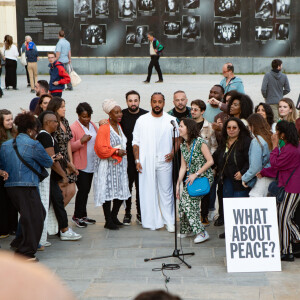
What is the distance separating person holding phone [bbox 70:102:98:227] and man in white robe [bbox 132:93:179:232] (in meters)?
0.58

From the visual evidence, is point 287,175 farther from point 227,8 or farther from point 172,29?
point 227,8

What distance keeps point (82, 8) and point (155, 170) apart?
14557 mm

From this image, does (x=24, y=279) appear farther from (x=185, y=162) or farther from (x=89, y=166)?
(x=89, y=166)

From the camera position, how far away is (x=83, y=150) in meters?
7.58

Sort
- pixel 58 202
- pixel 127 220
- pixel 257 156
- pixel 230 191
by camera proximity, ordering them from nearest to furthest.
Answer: pixel 257 156 → pixel 58 202 → pixel 230 191 → pixel 127 220

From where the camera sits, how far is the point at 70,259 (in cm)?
652

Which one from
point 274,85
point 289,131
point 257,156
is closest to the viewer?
point 289,131

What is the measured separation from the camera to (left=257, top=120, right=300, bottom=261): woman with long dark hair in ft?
19.7

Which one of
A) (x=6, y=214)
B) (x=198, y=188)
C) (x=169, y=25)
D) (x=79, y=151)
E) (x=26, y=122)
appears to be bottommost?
(x=6, y=214)

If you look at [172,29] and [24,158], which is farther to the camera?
[172,29]

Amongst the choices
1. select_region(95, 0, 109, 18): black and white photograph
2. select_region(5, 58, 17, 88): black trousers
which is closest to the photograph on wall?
select_region(95, 0, 109, 18): black and white photograph

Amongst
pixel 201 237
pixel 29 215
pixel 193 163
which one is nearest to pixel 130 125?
pixel 193 163

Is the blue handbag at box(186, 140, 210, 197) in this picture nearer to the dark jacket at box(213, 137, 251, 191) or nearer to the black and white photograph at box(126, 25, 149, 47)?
the dark jacket at box(213, 137, 251, 191)

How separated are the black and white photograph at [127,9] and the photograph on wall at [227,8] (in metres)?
2.98
